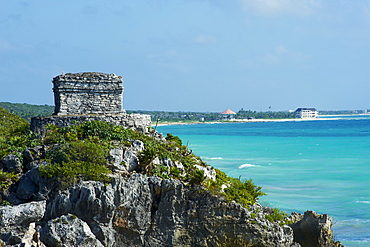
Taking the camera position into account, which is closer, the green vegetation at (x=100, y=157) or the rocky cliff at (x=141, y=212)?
the rocky cliff at (x=141, y=212)

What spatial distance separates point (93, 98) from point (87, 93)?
0.37 m

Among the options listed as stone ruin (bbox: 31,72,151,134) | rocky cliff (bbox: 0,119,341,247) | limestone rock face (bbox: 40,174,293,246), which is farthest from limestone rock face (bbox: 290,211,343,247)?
stone ruin (bbox: 31,72,151,134)

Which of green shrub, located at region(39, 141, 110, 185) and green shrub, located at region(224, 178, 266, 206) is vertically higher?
green shrub, located at region(39, 141, 110, 185)

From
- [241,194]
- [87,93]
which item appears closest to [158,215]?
[241,194]

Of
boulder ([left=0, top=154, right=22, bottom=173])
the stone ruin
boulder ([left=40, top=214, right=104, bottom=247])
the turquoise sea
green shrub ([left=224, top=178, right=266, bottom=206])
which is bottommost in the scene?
the turquoise sea

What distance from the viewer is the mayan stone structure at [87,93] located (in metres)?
21.6

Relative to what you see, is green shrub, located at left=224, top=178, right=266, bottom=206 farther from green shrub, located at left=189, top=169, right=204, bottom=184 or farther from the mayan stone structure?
the mayan stone structure

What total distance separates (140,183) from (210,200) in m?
2.55

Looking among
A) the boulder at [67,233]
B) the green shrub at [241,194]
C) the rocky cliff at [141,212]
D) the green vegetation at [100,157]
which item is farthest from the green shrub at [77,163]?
the green shrub at [241,194]

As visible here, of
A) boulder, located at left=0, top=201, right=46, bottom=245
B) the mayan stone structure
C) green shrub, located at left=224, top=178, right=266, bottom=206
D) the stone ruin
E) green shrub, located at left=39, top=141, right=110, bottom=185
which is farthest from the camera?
the mayan stone structure

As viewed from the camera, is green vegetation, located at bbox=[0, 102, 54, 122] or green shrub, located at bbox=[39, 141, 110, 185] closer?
green shrub, located at bbox=[39, 141, 110, 185]

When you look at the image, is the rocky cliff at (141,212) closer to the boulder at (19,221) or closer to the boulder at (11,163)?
the boulder at (19,221)

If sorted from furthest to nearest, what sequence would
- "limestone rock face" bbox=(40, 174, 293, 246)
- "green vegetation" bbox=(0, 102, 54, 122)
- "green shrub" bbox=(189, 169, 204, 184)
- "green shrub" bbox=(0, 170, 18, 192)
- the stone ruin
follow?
"green vegetation" bbox=(0, 102, 54, 122) → the stone ruin → "green shrub" bbox=(0, 170, 18, 192) → "green shrub" bbox=(189, 169, 204, 184) → "limestone rock face" bbox=(40, 174, 293, 246)

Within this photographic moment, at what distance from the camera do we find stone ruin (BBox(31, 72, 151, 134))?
70.3 ft
